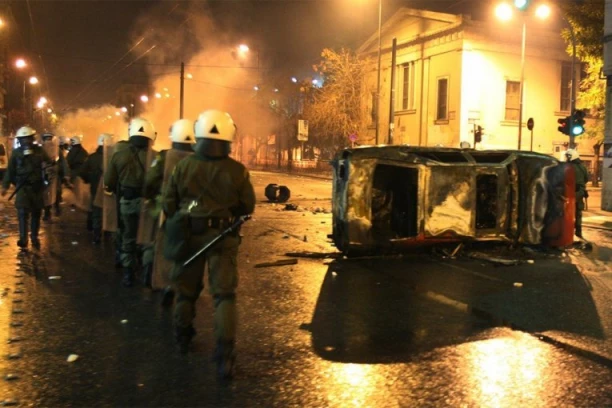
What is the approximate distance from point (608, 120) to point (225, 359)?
17179mm

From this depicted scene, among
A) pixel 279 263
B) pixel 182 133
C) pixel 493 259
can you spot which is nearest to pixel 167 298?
pixel 182 133

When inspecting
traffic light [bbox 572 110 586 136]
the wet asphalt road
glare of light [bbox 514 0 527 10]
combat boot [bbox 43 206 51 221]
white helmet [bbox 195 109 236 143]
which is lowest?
the wet asphalt road

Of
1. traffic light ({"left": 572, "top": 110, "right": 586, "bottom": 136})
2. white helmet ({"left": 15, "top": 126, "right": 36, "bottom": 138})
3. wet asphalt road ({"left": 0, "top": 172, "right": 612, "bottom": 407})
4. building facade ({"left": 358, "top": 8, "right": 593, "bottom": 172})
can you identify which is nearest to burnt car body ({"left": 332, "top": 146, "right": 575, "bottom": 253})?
wet asphalt road ({"left": 0, "top": 172, "right": 612, "bottom": 407})

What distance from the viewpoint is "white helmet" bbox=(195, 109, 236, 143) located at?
4.13 m

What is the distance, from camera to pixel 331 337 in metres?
4.95

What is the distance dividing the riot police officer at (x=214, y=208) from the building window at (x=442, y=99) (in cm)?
3269

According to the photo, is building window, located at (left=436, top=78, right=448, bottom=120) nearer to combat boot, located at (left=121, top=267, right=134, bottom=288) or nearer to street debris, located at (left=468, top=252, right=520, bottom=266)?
street debris, located at (left=468, top=252, right=520, bottom=266)

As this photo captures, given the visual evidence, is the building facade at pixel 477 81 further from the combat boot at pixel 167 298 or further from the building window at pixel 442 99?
the combat boot at pixel 167 298

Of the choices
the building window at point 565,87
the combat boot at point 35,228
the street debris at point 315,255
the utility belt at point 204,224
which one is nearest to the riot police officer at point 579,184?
the street debris at point 315,255

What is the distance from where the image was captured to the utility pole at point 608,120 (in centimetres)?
1728

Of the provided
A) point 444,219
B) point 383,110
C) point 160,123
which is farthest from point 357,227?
point 160,123

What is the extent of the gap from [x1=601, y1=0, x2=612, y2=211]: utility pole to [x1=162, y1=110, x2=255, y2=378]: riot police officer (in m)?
15.8

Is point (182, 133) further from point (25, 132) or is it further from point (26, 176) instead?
point (25, 132)

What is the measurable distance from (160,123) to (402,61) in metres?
18.1
